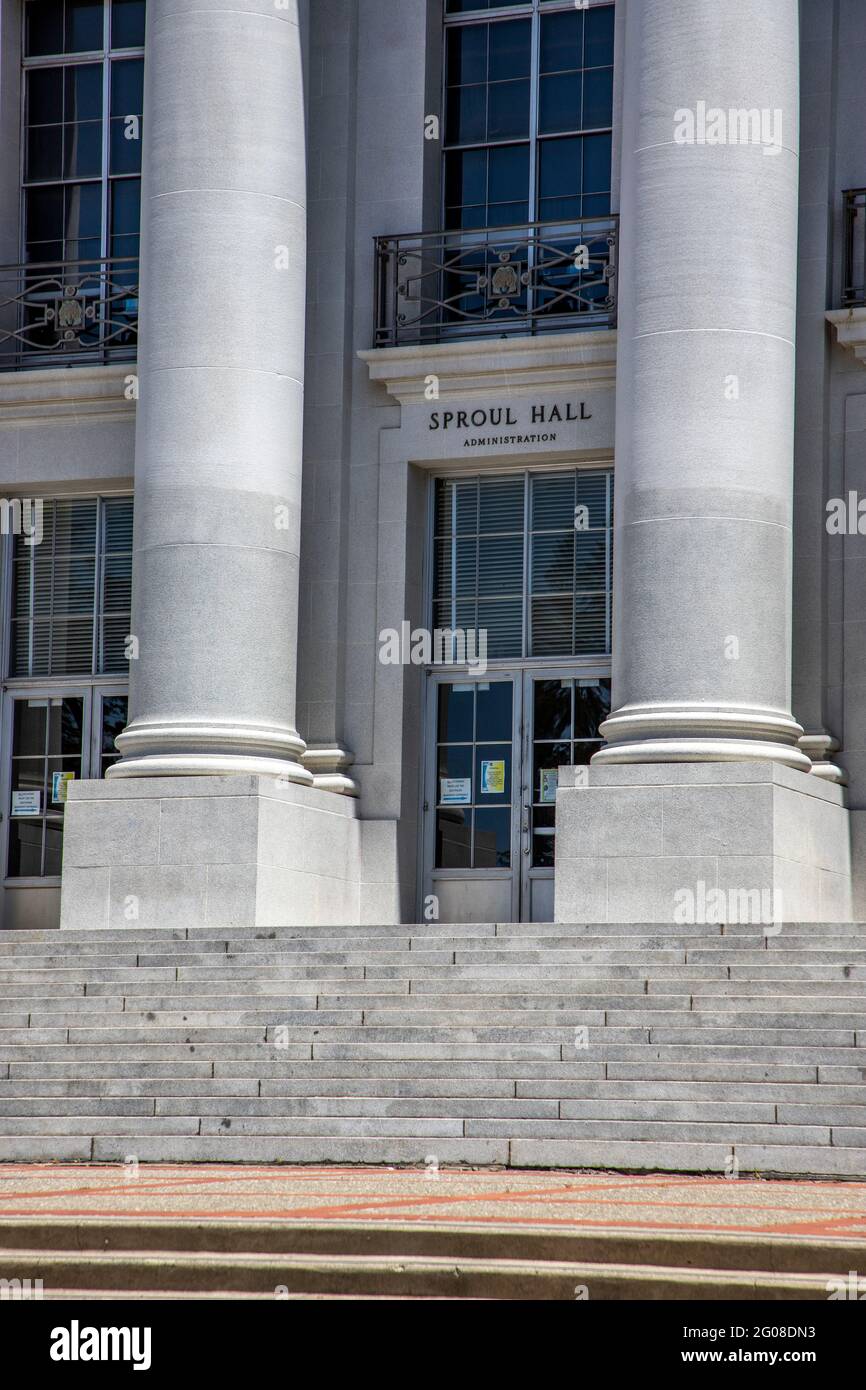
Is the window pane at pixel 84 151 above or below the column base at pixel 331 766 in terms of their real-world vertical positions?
above

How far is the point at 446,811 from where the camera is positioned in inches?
826

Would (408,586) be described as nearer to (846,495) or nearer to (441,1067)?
(846,495)

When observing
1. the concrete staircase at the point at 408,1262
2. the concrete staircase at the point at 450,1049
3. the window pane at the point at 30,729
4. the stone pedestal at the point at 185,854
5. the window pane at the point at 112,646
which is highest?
the window pane at the point at 112,646

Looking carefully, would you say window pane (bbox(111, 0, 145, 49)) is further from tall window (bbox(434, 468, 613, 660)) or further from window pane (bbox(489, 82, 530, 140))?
tall window (bbox(434, 468, 613, 660))

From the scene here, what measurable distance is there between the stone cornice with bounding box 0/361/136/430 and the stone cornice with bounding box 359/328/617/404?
8.89 feet

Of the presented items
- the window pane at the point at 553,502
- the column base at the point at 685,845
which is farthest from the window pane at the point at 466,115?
the column base at the point at 685,845

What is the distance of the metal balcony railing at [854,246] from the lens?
19.6m

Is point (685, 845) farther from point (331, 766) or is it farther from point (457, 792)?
point (331, 766)

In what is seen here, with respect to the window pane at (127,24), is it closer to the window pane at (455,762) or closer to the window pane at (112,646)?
the window pane at (112,646)

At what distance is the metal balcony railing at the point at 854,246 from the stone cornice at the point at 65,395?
7401mm

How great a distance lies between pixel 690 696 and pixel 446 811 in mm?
4570

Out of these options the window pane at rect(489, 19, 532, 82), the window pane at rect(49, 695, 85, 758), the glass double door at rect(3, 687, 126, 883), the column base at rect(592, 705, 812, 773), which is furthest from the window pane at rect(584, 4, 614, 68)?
the window pane at rect(49, 695, 85, 758)

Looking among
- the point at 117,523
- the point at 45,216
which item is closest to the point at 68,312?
the point at 45,216

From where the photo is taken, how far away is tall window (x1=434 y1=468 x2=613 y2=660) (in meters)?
20.7
